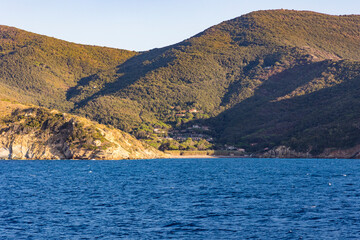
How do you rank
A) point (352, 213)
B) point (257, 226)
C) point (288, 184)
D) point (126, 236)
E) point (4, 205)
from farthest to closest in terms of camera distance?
point (288, 184) → point (4, 205) → point (352, 213) → point (257, 226) → point (126, 236)

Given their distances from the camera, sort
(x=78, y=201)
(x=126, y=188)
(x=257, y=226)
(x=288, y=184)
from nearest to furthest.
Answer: (x=257, y=226), (x=78, y=201), (x=126, y=188), (x=288, y=184)

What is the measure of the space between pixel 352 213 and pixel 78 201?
124ft

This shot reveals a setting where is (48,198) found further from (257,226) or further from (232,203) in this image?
(257,226)

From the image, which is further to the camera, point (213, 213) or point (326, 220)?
point (213, 213)

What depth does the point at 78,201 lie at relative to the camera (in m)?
66.2

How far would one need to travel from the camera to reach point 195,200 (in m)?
67.2

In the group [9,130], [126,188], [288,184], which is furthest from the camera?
[9,130]

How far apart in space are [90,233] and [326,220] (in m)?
26.5

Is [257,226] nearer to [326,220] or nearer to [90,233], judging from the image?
[326,220]

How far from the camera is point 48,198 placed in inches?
2736

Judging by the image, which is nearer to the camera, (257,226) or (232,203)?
(257,226)

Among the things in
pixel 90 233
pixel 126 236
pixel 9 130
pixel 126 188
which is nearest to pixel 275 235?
pixel 126 236

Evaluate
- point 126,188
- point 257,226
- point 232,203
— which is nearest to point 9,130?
point 126,188

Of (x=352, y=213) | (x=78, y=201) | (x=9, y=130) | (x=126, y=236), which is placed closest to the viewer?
(x=126, y=236)
